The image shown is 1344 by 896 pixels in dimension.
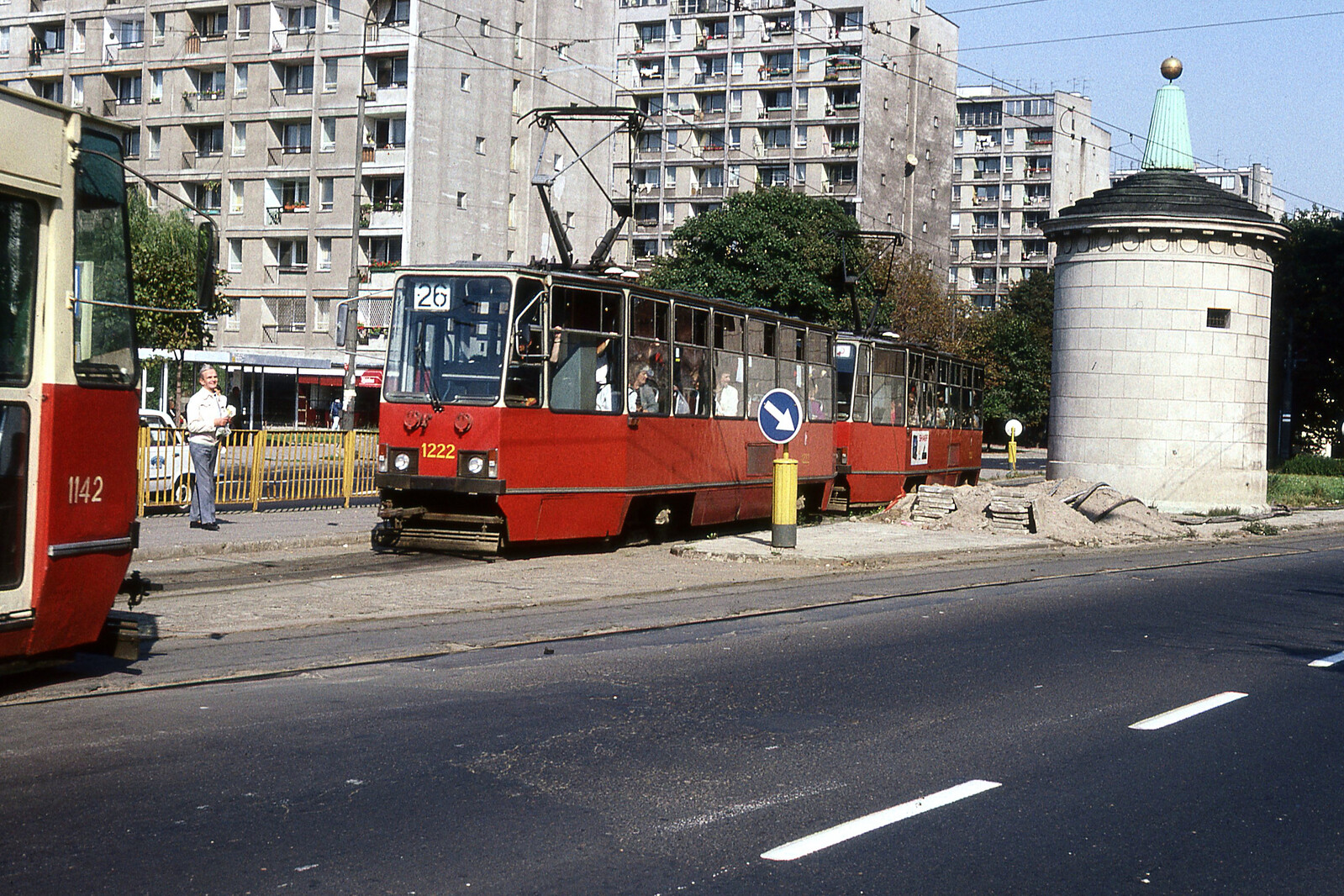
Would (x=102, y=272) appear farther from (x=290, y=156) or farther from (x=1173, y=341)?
(x=290, y=156)

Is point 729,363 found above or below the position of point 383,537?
above

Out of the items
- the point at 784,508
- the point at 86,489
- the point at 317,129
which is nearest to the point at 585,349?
the point at 784,508

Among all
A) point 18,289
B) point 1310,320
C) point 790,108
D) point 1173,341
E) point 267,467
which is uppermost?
point 790,108

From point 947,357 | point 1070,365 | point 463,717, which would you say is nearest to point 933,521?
point 947,357

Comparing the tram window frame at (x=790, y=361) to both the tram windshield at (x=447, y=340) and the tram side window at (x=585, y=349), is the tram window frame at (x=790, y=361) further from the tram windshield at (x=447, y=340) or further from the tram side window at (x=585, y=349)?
the tram windshield at (x=447, y=340)

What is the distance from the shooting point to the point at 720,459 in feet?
61.8

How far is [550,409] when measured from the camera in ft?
50.3

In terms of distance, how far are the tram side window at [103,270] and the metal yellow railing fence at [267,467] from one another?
11.0 metres

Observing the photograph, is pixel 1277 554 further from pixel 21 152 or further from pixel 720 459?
pixel 21 152

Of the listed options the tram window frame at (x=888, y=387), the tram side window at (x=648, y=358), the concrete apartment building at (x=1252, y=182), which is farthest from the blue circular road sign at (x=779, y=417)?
the concrete apartment building at (x=1252, y=182)

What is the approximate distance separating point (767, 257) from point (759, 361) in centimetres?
3593

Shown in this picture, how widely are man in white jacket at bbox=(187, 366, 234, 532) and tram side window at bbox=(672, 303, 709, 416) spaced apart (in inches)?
214

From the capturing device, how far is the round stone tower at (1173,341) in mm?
30016

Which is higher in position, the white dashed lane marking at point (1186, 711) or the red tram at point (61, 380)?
the red tram at point (61, 380)
